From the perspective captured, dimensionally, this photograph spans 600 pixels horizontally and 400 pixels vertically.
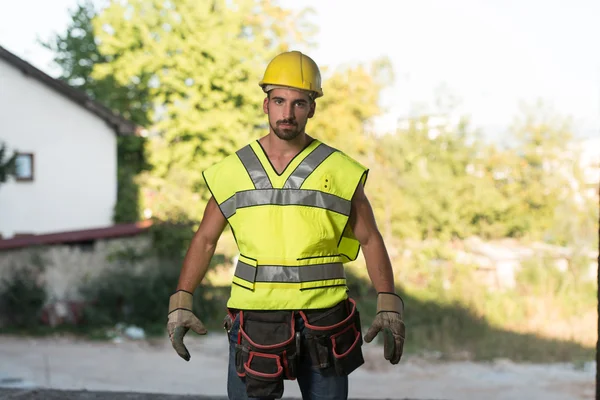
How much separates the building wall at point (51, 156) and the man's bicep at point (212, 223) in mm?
19780

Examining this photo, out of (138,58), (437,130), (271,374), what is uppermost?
(138,58)

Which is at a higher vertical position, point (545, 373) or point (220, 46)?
point (220, 46)

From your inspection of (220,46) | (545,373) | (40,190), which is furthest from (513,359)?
(220,46)

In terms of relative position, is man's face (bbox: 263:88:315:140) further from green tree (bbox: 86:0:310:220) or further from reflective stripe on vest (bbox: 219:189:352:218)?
green tree (bbox: 86:0:310:220)

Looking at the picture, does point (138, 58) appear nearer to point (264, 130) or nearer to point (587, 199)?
point (264, 130)

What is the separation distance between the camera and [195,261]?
11.4ft

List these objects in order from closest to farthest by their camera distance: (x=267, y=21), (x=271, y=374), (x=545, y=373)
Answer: (x=271, y=374) < (x=545, y=373) < (x=267, y=21)

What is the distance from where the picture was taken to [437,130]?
23.1 m

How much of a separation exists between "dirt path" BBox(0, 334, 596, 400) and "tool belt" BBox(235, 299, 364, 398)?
5881mm

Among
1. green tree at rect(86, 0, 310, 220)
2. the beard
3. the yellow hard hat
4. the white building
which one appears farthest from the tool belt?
green tree at rect(86, 0, 310, 220)

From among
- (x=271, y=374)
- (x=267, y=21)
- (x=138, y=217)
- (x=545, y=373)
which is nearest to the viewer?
(x=271, y=374)

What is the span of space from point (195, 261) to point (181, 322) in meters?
0.25

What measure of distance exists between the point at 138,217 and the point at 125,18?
27.9 feet

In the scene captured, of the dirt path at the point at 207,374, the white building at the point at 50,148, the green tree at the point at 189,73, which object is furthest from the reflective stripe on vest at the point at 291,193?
the green tree at the point at 189,73
